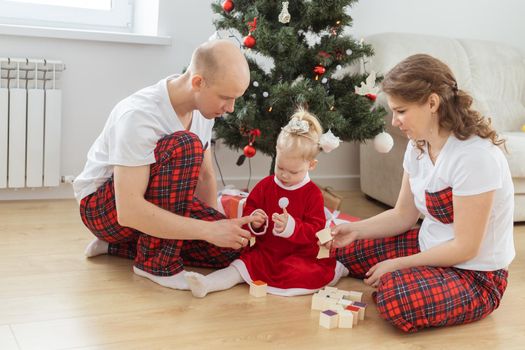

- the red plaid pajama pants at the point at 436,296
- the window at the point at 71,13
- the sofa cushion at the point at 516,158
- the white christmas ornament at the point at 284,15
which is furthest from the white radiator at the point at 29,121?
the sofa cushion at the point at 516,158

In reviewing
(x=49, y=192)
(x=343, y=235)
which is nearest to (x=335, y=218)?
(x=343, y=235)

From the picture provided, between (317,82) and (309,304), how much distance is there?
106cm

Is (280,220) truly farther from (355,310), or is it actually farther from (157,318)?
(157,318)

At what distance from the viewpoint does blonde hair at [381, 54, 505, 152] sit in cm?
194

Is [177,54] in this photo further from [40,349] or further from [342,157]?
[40,349]

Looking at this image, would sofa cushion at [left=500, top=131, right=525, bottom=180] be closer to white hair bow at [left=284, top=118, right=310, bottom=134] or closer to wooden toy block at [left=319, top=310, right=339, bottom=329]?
white hair bow at [left=284, top=118, right=310, bottom=134]

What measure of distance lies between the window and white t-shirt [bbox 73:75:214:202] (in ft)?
4.14

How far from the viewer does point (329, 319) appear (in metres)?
1.97

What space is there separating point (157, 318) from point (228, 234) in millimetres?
340

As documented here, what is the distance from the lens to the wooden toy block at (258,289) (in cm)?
220

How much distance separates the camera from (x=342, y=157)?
3936mm

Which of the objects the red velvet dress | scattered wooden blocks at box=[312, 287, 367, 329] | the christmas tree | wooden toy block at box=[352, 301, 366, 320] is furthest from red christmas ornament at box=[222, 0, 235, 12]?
wooden toy block at box=[352, 301, 366, 320]

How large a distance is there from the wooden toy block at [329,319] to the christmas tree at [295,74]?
100 centimetres

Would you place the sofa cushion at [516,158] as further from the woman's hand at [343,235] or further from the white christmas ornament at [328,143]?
the woman's hand at [343,235]
